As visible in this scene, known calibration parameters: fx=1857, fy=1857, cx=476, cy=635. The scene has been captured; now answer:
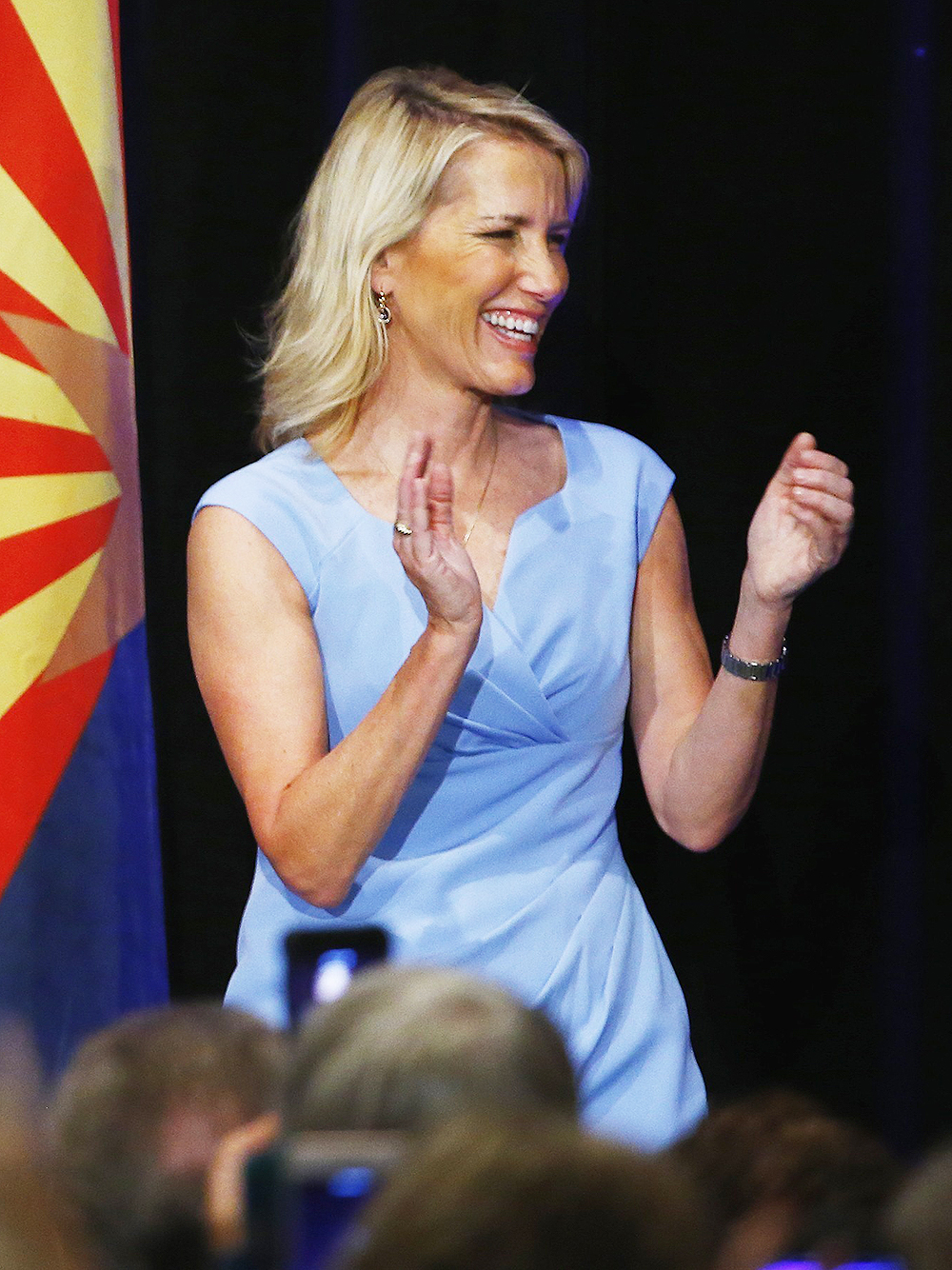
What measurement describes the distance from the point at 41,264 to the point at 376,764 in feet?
2.48

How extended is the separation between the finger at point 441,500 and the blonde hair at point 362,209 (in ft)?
0.89

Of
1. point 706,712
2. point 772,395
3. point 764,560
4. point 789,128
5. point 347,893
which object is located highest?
point 789,128

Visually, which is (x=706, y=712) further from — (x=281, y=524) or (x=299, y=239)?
(x=299, y=239)

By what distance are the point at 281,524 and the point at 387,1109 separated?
3.79 feet

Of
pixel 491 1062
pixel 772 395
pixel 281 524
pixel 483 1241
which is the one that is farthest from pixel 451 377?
pixel 483 1241

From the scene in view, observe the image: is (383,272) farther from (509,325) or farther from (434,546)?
(434,546)

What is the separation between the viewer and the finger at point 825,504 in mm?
1847

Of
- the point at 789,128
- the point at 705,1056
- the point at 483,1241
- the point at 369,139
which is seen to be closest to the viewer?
the point at 483,1241

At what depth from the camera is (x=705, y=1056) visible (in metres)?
2.54

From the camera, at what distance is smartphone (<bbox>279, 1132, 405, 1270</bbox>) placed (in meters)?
0.79

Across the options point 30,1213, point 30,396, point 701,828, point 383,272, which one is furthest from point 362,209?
point 30,1213

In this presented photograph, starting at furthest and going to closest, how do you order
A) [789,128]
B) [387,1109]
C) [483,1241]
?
[789,128] → [387,1109] → [483,1241]

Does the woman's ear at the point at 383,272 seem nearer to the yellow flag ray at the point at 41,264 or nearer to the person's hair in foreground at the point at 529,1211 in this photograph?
the yellow flag ray at the point at 41,264

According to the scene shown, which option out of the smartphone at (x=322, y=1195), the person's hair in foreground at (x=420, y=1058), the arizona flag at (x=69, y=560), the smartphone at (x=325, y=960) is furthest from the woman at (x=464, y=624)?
the smartphone at (x=322, y=1195)
